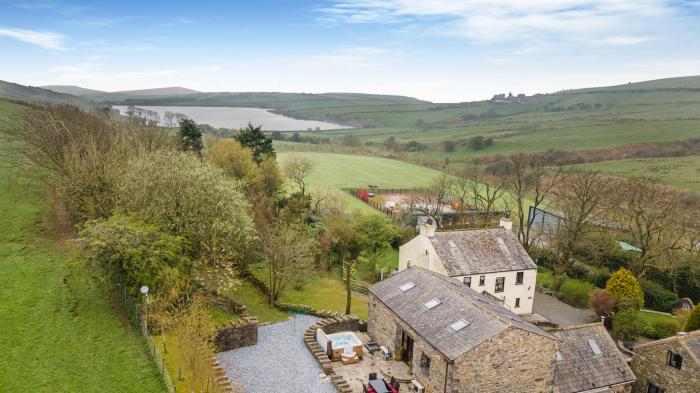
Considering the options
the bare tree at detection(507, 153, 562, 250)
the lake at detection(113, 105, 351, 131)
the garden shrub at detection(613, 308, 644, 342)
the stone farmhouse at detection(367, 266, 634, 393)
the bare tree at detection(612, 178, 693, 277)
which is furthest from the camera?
the lake at detection(113, 105, 351, 131)

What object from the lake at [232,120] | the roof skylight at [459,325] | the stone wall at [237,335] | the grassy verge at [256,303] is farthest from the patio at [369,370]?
the lake at [232,120]

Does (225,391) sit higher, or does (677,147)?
(677,147)

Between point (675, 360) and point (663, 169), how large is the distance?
66.2 meters

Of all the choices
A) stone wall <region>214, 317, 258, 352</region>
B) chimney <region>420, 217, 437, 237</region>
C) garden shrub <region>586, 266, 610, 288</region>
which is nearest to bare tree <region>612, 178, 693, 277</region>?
garden shrub <region>586, 266, 610, 288</region>

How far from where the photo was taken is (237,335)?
2764 cm

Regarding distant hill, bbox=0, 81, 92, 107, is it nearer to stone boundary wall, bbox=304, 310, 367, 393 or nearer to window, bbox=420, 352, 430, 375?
stone boundary wall, bbox=304, 310, 367, 393

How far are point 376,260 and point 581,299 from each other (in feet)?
69.6

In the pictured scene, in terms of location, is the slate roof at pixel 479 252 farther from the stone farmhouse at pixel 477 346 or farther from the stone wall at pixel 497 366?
the stone wall at pixel 497 366

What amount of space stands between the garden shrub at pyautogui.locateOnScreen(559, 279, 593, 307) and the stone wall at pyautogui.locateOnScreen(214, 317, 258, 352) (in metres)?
34.1

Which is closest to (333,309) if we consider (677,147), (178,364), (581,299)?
(178,364)

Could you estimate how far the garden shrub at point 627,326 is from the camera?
127 feet

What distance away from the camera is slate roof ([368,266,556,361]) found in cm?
2352

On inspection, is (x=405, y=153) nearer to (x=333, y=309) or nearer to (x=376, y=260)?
(x=376, y=260)

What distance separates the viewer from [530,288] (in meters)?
42.7
